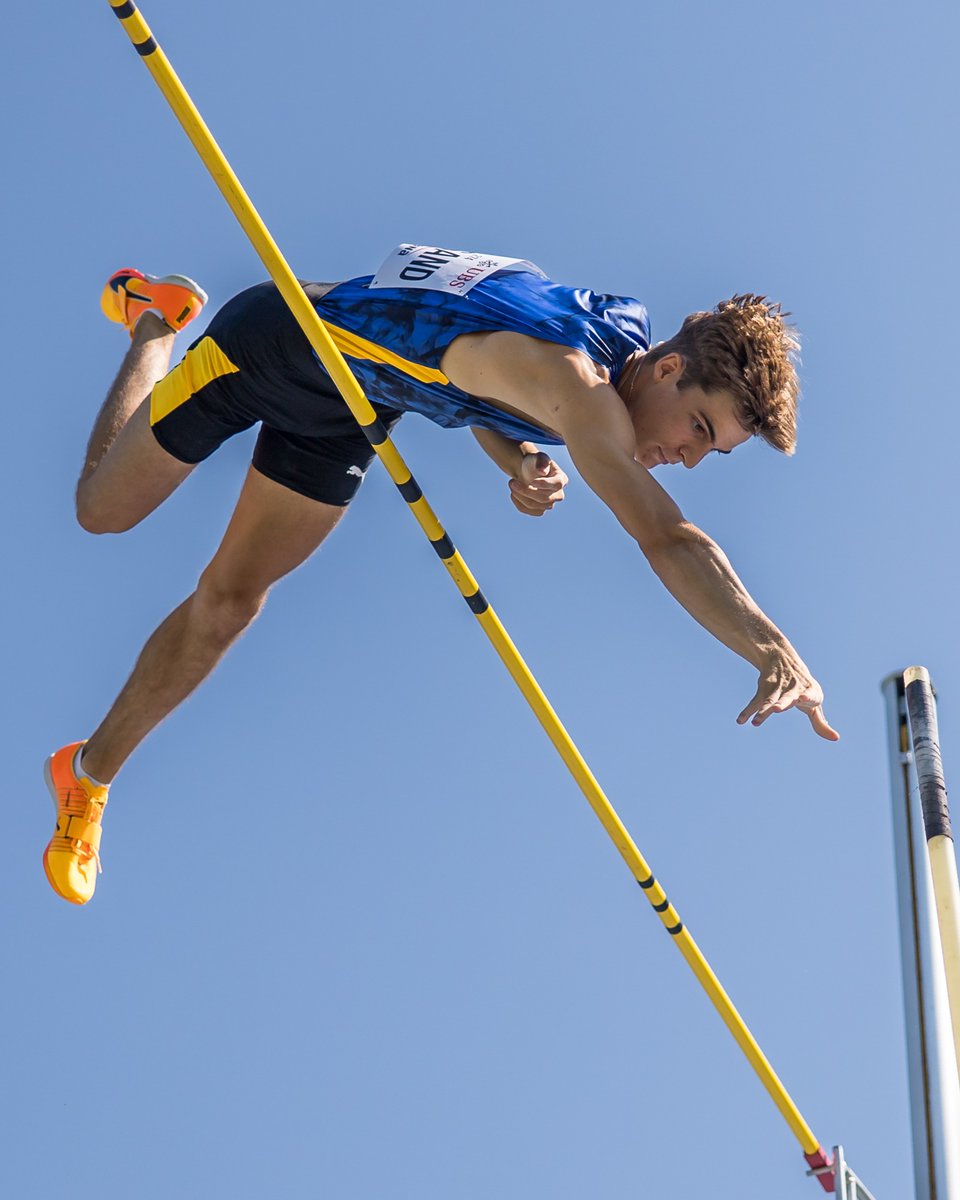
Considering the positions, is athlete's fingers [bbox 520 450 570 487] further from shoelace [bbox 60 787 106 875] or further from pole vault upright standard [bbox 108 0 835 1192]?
shoelace [bbox 60 787 106 875]

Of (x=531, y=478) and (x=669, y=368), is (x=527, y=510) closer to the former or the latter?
(x=531, y=478)

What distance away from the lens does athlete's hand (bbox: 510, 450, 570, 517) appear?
5309mm

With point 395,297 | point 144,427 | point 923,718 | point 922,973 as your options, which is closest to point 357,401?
point 395,297

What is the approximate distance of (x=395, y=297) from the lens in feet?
17.0

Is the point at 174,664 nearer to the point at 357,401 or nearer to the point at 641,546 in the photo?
the point at 357,401

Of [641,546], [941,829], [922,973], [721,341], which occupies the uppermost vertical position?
[721,341]

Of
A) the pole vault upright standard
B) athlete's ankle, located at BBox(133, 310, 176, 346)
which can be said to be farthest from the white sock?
the pole vault upright standard

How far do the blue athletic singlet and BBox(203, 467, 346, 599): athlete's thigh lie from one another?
77cm

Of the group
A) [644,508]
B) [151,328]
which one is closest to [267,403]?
[151,328]

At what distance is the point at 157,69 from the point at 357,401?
1.04 meters

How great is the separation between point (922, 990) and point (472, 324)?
90.7 inches

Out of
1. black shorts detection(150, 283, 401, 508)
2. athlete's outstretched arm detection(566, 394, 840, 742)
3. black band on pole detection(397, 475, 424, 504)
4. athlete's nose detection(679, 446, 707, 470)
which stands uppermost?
black shorts detection(150, 283, 401, 508)

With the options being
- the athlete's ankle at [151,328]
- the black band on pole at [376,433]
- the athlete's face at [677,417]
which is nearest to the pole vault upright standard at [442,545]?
the black band on pole at [376,433]

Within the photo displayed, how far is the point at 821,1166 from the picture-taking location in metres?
6.03
